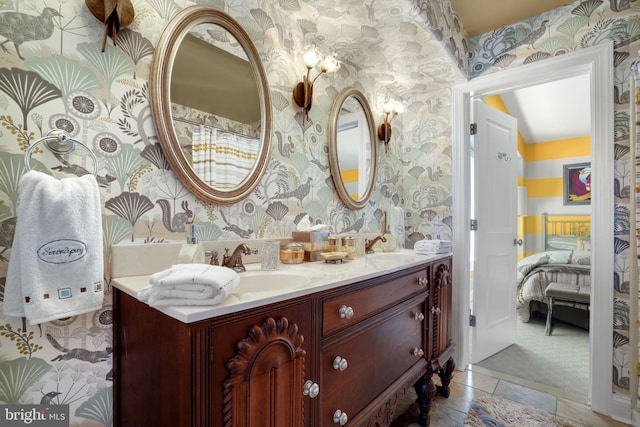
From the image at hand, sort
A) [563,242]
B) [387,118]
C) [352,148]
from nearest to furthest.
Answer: [352,148]
[387,118]
[563,242]

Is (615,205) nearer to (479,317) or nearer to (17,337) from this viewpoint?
(479,317)

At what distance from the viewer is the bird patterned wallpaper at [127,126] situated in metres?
0.91

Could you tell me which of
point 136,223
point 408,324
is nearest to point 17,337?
point 136,223

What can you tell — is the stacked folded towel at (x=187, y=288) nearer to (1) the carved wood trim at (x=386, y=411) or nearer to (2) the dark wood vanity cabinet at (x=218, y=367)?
(2) the dark wood vanity cabinet at (x=218, y=367)

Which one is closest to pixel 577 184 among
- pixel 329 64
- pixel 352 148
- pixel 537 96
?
pixel 537 96

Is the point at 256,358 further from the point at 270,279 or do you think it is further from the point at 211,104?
the point at 211,104

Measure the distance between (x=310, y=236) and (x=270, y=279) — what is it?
40 centimetres

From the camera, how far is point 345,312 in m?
1.10

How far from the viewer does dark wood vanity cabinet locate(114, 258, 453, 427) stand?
73 centimetres

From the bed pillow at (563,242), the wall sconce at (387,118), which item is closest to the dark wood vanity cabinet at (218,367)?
the wall sconce at (387,118)

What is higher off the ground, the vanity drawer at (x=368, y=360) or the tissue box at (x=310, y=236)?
the tissue box at (x=310, y=236)

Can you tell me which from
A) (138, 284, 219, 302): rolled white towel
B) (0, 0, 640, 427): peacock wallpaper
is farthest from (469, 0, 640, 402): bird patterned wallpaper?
(138, 284, 219, 302): rolled white towel

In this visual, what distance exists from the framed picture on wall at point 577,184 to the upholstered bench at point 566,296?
10.1 ft

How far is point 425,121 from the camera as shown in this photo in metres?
2.63
